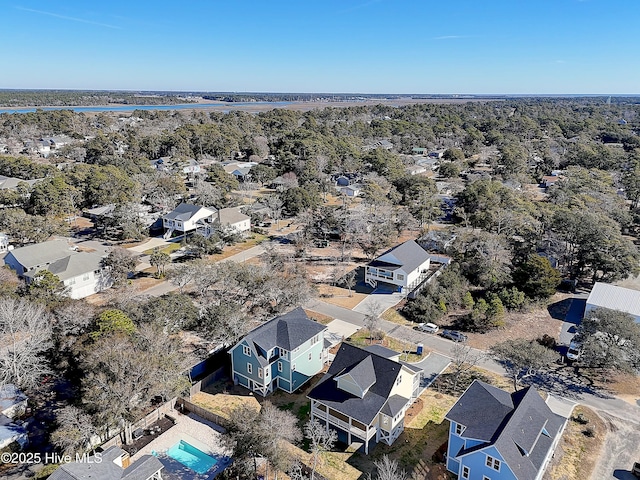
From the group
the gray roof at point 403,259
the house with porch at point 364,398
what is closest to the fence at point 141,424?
the house with porch at point 364,398

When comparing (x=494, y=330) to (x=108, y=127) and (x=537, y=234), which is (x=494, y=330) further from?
(x=108, y=127)

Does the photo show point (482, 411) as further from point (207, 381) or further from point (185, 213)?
point (185, 213)

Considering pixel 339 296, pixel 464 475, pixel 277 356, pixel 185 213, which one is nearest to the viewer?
pixel 464 475

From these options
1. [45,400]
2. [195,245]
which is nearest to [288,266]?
[195,245]

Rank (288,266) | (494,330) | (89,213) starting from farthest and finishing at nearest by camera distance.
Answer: (89,213) → (288,266) → (494,330)

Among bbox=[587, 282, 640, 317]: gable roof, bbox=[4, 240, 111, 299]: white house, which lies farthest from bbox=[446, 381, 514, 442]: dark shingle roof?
bbox=[4, 240, 111, 299]: white house

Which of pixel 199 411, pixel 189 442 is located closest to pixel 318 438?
pixel 189 442
